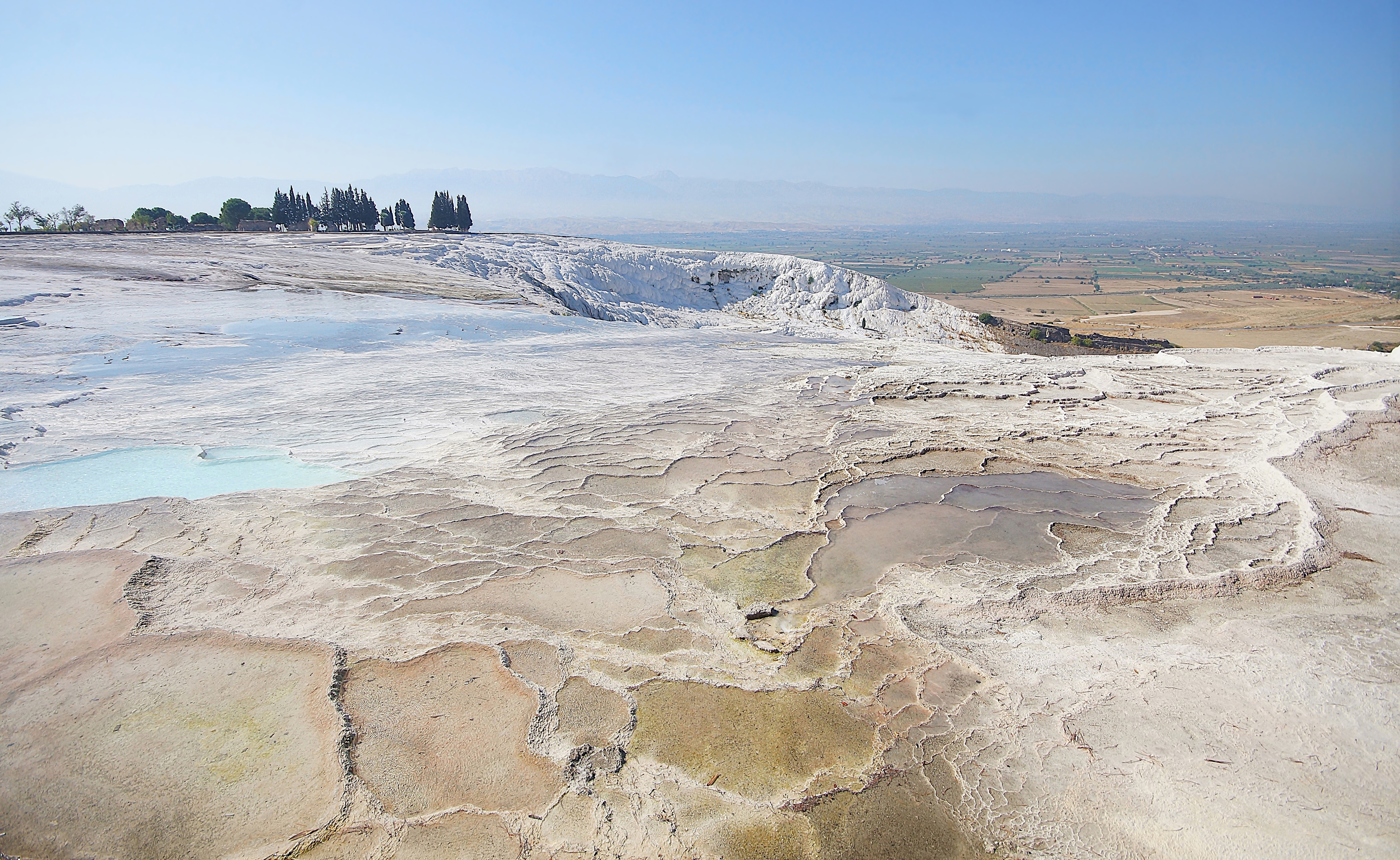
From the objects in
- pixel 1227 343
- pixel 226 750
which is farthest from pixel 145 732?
pixel 1227 343

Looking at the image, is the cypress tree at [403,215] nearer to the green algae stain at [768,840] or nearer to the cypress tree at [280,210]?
the cypress tree at [280,210]

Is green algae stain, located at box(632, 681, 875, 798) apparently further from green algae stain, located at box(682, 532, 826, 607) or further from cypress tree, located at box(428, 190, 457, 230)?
cypress tree, located at box(428, 190, 457, 230)

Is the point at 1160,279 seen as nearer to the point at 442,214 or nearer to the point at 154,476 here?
the point at 442,214

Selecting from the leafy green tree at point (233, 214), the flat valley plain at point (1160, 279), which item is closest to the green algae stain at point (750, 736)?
the flat valley plain at point (1160, 279)

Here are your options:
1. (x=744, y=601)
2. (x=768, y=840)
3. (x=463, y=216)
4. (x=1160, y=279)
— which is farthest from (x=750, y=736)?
(x=1160, y=279)

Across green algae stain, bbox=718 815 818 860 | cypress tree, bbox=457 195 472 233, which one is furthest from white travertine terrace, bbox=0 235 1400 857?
cypress tree, bbox=457 195 472 233

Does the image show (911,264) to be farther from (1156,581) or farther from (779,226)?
(779,226)
